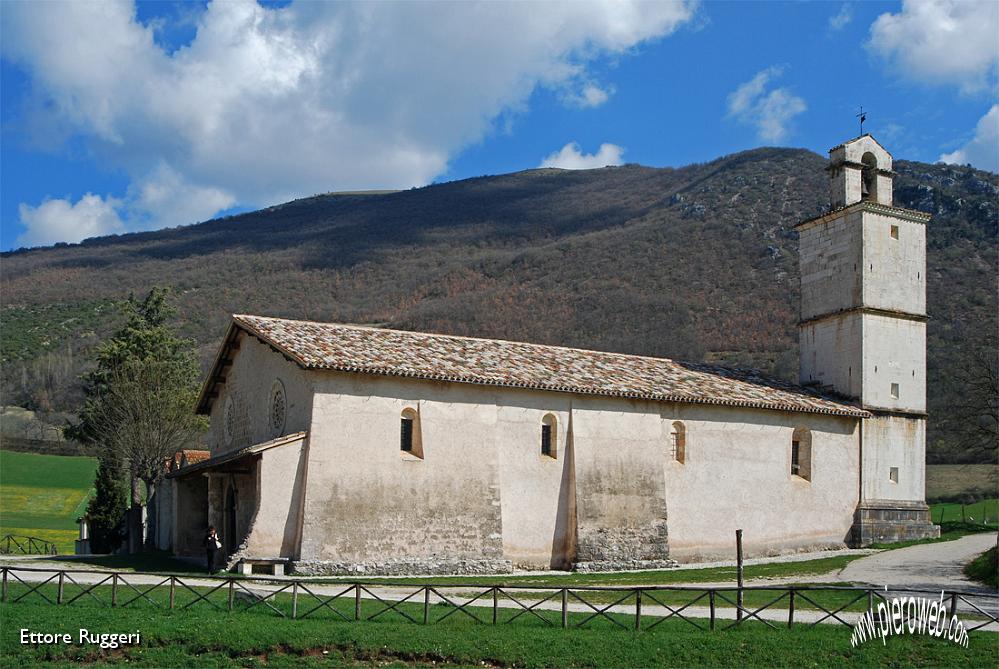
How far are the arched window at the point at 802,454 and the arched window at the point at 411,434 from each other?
13407 mm

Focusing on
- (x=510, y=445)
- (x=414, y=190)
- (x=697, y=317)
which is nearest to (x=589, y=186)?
(x=414, y=190)

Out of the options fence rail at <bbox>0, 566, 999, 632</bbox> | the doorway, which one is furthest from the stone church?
fence rail at <bbox>0, 566, 999, 632</bbox>

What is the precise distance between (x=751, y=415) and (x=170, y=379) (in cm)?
2175

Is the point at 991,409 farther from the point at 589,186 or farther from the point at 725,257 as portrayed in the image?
the point at 589,186

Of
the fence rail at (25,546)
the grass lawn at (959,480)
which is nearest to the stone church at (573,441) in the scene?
the fence rail at (25,546)

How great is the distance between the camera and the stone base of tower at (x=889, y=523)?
1394 inches

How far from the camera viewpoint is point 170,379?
40.6 metres

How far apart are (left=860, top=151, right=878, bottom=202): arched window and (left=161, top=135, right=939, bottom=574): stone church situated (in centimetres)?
7

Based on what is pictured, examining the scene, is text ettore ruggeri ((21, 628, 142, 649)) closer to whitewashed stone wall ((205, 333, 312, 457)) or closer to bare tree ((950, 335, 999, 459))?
whitewashed stone wall ((205, 333, 312, 457))

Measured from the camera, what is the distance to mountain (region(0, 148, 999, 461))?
241 ft

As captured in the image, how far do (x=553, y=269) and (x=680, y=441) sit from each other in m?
69.4

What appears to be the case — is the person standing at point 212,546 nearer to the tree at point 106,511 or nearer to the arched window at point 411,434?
the arched window at point 411,434

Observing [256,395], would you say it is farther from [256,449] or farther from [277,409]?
[256,449]

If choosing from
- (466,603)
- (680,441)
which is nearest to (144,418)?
(680,441)
